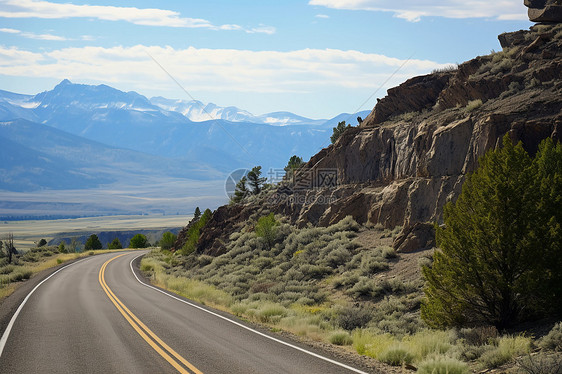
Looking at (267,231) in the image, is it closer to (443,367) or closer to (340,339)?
(340,339)

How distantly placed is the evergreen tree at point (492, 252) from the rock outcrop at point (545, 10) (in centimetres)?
2643

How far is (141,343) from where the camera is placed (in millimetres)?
14406

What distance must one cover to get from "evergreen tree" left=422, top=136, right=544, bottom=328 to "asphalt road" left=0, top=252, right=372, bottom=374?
535 centimetres

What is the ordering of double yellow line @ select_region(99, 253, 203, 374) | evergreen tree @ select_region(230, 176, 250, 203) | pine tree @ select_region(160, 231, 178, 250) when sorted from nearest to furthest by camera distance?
double yellow line @ select_region(99, 253, 203, 374), evergreen tree @ select_region(230, 176, 250, 203), pine tree @ select_region(160, 231, 178, 250)

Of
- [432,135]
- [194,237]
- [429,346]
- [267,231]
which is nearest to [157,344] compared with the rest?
[429,346]

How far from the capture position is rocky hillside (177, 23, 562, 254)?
2845 centimetres

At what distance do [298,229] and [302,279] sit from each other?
34.1 feet

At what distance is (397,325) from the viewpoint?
61.8ft

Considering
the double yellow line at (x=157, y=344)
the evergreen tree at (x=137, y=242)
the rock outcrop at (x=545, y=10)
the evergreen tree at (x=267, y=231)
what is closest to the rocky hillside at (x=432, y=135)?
the rock outcrop at (x=545, y=10)

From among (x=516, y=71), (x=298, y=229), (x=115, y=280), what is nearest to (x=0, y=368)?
(x=115, y=280)

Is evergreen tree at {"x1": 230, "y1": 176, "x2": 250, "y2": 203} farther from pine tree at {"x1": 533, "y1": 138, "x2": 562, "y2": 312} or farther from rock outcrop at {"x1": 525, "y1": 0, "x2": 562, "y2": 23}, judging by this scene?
pine tree at {"x1": 533, "y1": 138, "x2": 562, "y2": 312}

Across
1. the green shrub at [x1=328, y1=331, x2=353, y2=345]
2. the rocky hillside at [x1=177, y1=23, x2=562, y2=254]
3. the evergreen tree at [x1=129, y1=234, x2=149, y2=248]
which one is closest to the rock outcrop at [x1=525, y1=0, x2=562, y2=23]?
the rocky hillside at [x1=177, y1=23, x2=562, y2=254]

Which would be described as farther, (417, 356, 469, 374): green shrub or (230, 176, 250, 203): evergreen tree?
(230, 176, 250, 203): evergreen tree

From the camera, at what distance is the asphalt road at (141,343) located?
12016mm
